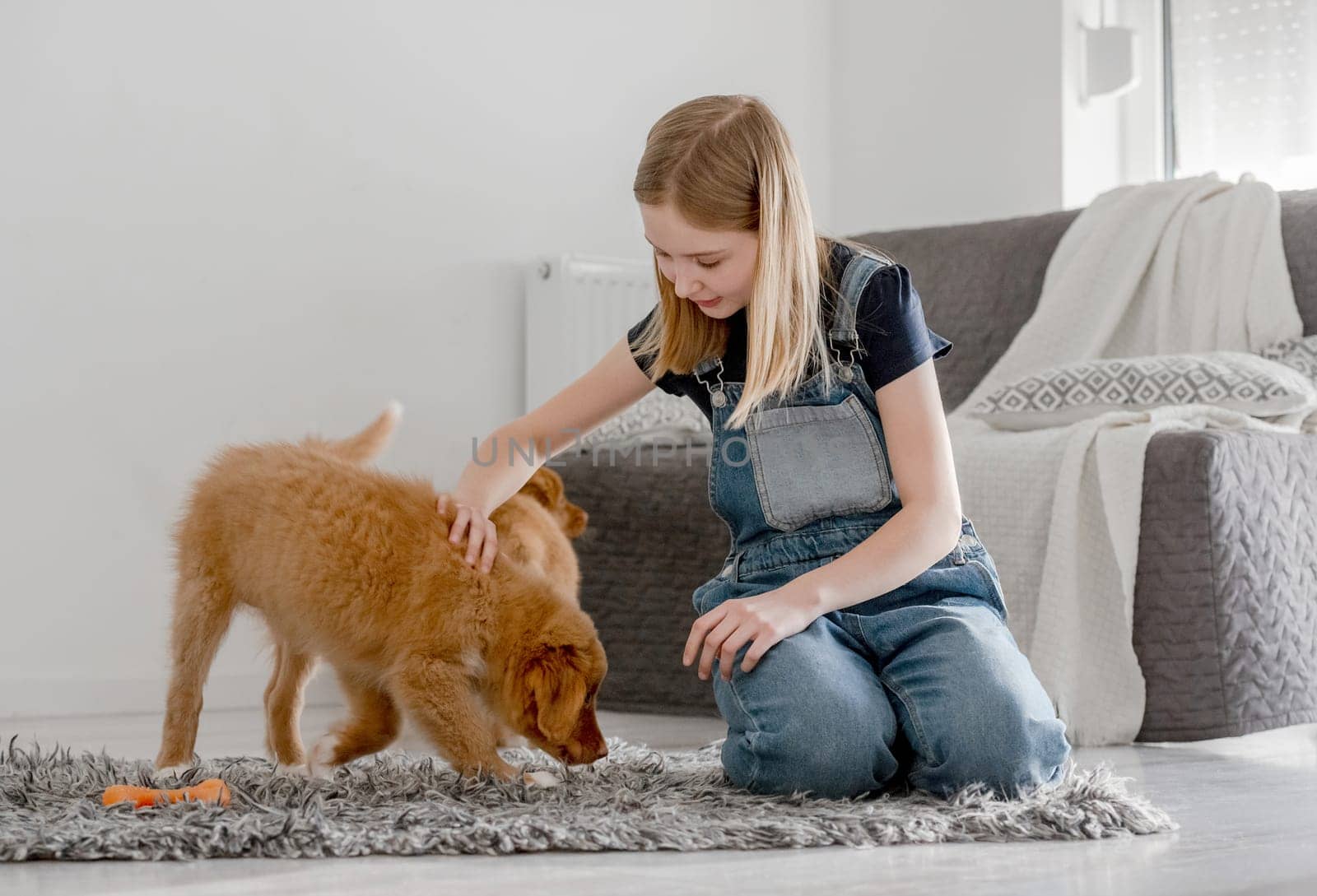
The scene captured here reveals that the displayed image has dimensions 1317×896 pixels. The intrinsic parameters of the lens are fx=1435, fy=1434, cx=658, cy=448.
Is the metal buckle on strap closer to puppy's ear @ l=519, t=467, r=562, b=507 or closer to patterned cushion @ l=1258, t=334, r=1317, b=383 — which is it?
puppy's ear @ l=519, t=467, r=562, b=507

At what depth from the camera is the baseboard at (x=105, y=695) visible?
276 centimetres

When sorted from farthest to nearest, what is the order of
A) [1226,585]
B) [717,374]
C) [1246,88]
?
[1246,88], [1226,585], [717,374]

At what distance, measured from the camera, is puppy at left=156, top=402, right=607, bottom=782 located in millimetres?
1631

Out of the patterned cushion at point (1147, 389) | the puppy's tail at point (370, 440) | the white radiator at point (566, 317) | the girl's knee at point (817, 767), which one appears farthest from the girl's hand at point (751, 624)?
the white radiator at point (566, 317)

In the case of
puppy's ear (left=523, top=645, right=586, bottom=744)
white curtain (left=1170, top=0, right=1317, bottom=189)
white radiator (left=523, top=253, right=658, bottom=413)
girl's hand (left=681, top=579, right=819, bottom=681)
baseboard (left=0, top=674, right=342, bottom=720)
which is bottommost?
baseboard (left=0, top=674, right=342, bottom=720)

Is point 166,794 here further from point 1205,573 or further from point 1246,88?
point 1246,88

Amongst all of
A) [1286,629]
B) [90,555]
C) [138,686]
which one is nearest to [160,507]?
[90,555]

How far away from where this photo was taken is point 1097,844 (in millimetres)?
1378

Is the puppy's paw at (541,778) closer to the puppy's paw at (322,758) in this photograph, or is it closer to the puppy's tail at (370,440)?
the puppy's paw at (322,758)

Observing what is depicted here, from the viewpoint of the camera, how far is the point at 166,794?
1.49 metres

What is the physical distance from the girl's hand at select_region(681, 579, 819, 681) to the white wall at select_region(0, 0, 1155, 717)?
1104mm

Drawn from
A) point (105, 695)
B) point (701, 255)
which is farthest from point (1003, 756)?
point (105, 695)

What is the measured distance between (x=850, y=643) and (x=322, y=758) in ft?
2.14

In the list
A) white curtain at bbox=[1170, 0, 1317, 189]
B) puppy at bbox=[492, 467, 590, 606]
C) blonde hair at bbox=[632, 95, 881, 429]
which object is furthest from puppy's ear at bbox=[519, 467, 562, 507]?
white curtain at bbox=[1170, 0, 1317, 189]
